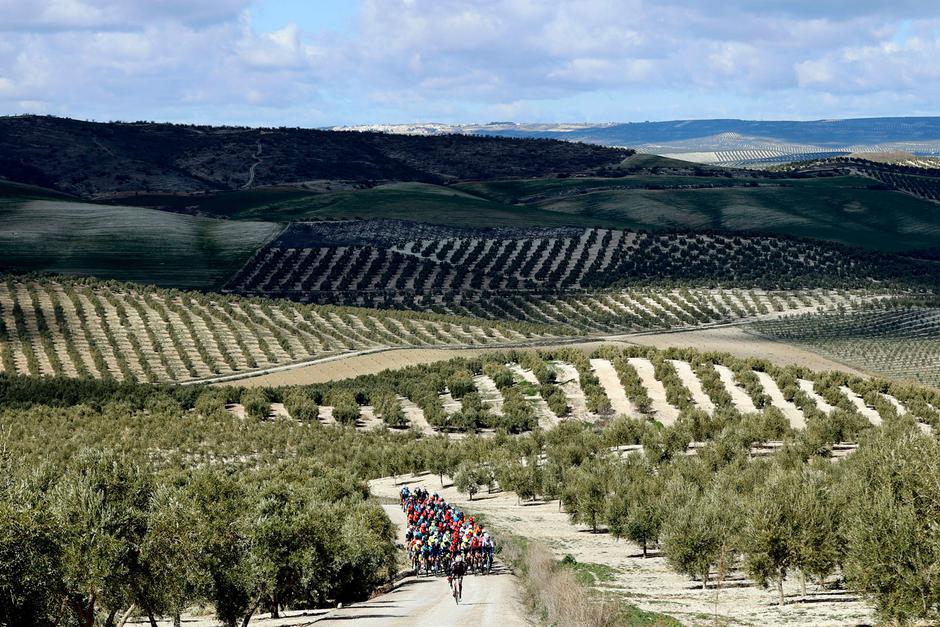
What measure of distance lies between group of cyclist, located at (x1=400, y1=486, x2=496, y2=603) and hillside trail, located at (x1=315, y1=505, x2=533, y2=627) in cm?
43

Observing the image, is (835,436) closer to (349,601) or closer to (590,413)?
(590,413)

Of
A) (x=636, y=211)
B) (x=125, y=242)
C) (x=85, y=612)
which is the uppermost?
(x=85, y=612)

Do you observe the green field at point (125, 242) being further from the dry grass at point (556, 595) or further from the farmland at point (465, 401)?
the dry grass at point (556, 595)

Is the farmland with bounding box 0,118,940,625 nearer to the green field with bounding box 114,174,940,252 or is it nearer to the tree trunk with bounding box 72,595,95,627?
the tree trunk with bounding box 72,595,95,627

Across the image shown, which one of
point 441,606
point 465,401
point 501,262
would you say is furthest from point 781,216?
point 441,606

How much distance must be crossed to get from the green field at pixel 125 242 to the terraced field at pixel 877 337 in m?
60.7

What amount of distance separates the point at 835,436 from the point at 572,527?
1731 cm

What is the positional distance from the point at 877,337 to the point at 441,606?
2961 inches

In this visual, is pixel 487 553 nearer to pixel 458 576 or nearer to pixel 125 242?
pixel 458 576

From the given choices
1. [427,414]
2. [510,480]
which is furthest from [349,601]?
[427,414]

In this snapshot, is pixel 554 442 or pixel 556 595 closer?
pixel 556 595

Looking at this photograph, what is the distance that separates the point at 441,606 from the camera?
26.2 metres

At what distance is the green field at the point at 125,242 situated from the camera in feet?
392

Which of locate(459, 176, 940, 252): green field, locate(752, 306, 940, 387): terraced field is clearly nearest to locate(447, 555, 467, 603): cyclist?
A: locate(752, 306, 940, 387): terraced field
